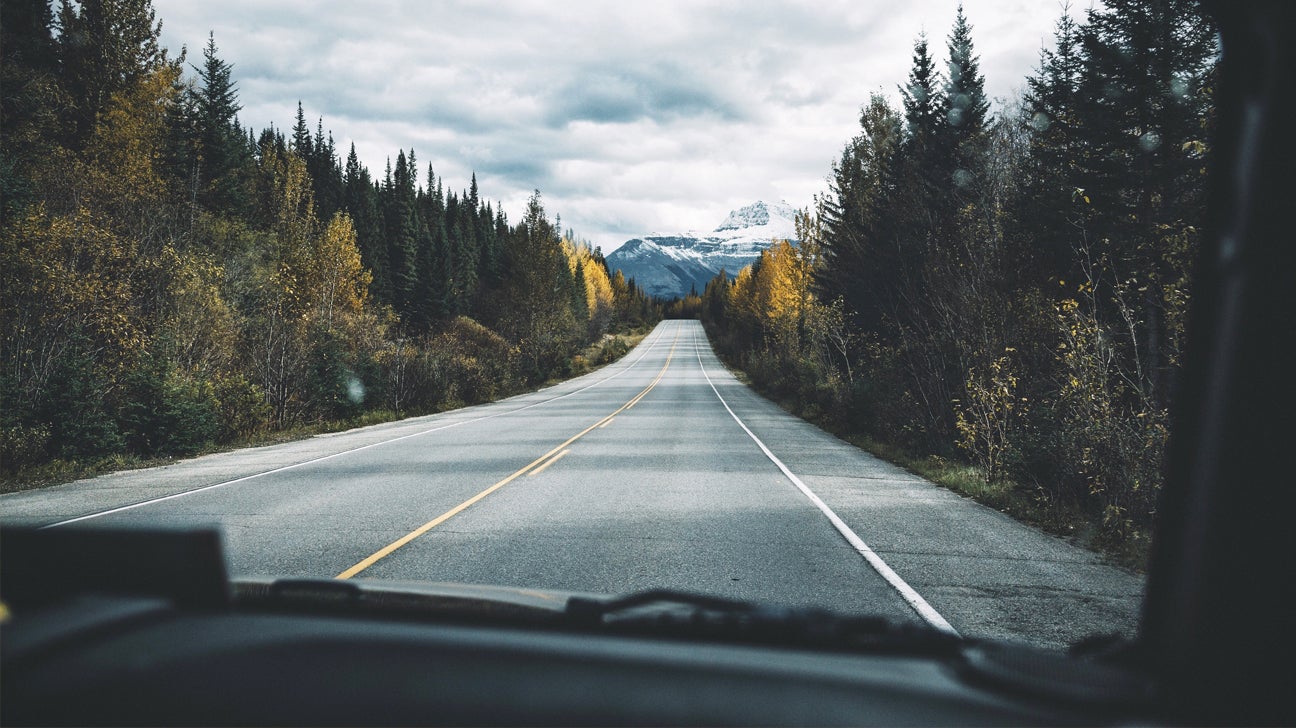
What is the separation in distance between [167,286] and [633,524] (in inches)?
630

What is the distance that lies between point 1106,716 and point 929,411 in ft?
48.9

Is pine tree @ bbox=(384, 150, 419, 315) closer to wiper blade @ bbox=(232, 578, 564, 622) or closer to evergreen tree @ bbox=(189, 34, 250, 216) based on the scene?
evergreen tree @ bbox=(189, 34, 250, 216)

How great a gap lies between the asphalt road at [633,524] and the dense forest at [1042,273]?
1417 millimetres

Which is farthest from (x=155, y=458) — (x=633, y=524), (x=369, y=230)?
(x=369, y=230)

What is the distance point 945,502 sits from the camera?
9102 mm

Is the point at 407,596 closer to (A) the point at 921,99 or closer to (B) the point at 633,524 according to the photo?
(B) the point at 633,524

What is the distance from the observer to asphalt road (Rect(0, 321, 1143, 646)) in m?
5.15

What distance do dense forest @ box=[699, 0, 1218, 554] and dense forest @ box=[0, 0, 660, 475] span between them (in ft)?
49.8

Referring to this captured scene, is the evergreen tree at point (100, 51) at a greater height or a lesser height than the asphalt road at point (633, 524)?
greater

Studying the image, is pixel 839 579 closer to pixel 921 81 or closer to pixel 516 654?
Answer: pixel 516 654

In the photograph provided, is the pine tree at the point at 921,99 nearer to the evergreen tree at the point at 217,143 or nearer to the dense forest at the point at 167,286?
the dense forest at the point at 167,286

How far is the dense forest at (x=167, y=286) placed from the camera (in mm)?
13438

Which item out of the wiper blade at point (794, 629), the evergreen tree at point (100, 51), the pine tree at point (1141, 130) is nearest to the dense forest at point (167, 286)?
the evergreen tree at point (100, 51)

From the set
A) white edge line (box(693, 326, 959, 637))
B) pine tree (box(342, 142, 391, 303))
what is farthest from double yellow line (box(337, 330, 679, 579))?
pine tree (box(342, 142, 391, 303))
